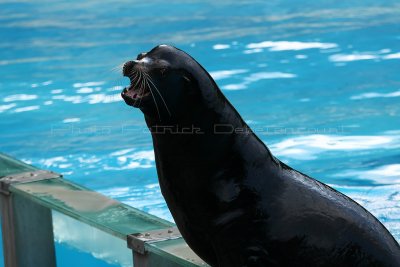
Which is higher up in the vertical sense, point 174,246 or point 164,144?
point 164,144

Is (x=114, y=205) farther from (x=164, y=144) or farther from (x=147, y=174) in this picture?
(x=147, y=174)

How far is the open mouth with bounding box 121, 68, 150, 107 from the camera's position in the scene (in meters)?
2.43

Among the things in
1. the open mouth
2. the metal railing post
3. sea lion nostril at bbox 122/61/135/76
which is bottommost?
the metal railing post

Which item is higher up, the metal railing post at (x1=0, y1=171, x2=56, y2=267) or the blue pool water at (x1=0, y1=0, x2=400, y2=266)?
the blue pool water at (x1=0, y1=0, x2=400, y2=266)

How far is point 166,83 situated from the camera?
8.14 feet

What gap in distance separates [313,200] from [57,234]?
138 centimetres

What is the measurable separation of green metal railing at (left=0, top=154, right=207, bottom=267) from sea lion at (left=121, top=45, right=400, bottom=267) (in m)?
0.35

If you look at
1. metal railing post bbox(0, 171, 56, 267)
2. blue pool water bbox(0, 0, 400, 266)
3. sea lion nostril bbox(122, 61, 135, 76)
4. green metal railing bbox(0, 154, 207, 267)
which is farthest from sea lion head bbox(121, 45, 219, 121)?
blue pool water bbox(0, 0, 400, 266)

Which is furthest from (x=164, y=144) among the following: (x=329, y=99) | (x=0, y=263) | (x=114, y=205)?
(x=329, y=99)

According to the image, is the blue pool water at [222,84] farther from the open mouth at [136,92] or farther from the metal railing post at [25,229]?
the open mouth at [136,92]

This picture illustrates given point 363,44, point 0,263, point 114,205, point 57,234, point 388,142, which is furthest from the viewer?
point 363,44

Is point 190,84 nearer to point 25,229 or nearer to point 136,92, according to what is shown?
point 136,92

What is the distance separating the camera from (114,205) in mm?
3311

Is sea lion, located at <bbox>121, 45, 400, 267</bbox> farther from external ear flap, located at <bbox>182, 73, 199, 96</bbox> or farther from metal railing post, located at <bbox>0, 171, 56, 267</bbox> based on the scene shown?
metal railing post, located at <bbox>0, 171, 56, 267</bbox>
